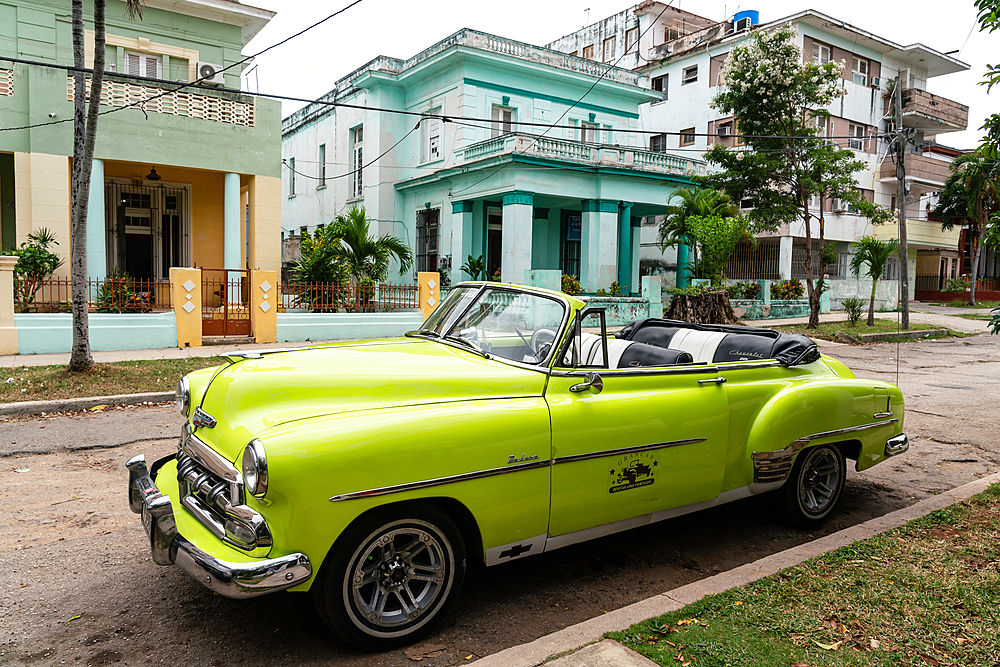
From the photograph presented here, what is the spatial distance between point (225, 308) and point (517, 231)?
9.39 meters

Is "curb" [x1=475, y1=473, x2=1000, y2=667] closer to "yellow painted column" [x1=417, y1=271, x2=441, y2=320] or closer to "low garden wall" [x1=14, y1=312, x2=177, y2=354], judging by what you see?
"low garden wall" [x1=14, y1=312, x2=177, y2=354]

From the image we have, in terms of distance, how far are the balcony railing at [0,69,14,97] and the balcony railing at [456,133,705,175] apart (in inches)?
468

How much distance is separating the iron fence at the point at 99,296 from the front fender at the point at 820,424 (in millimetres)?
12461

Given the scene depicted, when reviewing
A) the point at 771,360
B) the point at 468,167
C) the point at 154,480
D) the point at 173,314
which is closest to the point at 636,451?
the point at 771,360

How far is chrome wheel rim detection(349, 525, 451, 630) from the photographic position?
9.95ft

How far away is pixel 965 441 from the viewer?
7352 mm

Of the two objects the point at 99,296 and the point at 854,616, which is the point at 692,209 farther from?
the point at 854,616

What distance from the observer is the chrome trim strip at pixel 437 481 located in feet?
9.44

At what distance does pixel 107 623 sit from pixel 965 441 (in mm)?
8056

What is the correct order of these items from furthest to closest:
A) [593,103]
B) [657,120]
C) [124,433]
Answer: [657,120] → [593,103] → [124,433]

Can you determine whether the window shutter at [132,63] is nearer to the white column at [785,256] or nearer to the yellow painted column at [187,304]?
the yellow painted column at [187,304]

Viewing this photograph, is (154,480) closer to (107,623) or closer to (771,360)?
(107,623)

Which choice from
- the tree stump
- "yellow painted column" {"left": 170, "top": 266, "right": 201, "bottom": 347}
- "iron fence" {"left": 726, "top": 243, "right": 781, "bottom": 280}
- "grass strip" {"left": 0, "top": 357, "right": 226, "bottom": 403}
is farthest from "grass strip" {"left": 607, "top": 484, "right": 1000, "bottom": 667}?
"iron fence" {"left": 726, "top": 243, "right": 781, "bottom": 280}

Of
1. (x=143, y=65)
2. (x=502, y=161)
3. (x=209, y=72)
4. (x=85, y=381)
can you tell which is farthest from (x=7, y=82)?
Result: (x=502, y=161)
